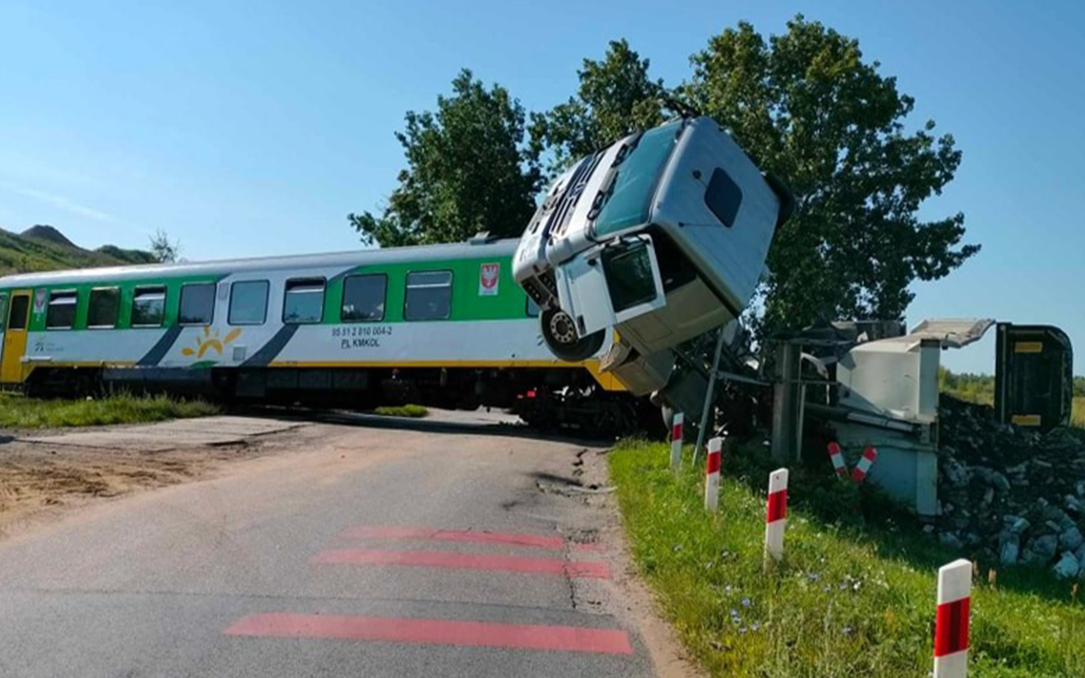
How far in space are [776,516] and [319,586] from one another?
10.2 feet

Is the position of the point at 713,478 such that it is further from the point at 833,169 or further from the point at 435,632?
the point at 833,169

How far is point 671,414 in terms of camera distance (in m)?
12.6

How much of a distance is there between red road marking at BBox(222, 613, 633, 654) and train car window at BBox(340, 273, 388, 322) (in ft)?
39.2

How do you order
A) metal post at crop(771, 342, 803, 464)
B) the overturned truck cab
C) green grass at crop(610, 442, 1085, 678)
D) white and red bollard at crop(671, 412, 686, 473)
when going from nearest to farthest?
green grass at crop(610, 442, 1085, 678) → the overturned truck cab → white and red bollard at crop(671, 412, 686, 473) → metal post at crop(771, 342, 803, 464)

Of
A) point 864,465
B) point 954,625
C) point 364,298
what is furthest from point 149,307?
point 954,625

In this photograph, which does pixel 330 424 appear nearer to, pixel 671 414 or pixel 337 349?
pixel 337 349

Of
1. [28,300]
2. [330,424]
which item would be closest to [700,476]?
[330,424]

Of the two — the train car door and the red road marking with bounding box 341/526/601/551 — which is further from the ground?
the train car door

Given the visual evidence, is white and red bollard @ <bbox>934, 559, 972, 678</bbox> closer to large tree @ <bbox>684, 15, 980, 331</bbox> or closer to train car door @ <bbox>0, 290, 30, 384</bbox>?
large tree @ <bbox>684, 15, 980, 331</bbox>

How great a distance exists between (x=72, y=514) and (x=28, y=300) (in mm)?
17274

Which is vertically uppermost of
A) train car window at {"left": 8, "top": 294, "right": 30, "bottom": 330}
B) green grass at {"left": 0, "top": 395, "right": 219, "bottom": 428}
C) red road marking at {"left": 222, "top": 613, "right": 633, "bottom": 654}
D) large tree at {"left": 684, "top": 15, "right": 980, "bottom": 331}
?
large tree at {"left": 684, "top": 15, "right": 980, "bottom": 331}

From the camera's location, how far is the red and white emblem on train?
15422 millimetres

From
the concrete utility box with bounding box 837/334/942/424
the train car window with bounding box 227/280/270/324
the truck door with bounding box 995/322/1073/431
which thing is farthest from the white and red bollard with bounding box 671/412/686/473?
the train car window with bounding box 227/280/270/324

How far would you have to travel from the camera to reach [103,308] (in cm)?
2089
